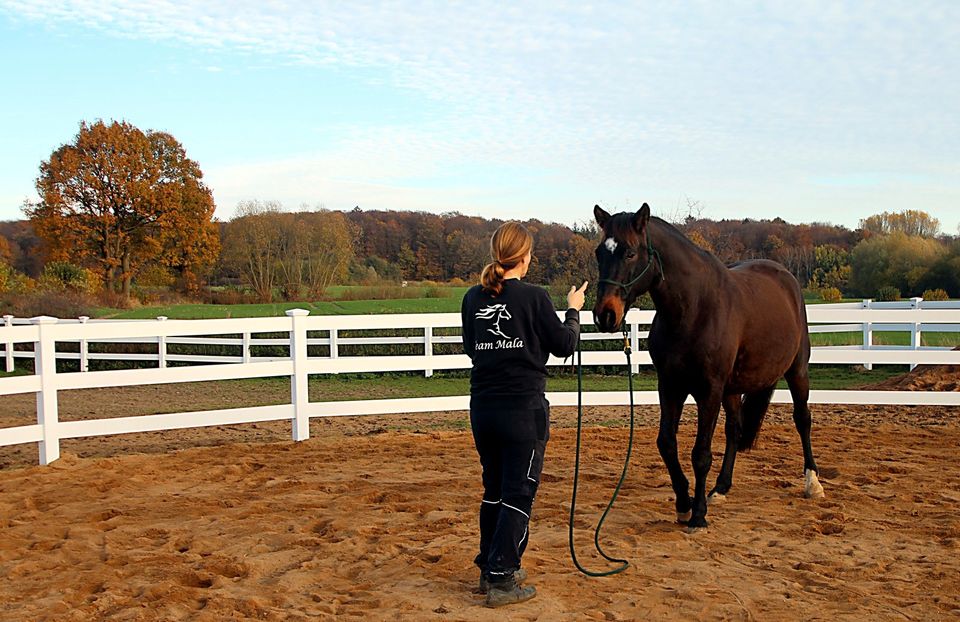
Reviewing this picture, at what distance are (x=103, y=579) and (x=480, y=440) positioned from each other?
6.77 feet

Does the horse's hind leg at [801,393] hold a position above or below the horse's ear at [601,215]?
below

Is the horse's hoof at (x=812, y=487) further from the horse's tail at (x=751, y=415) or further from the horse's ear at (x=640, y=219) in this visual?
the horse's ear at (x=640, y=219)

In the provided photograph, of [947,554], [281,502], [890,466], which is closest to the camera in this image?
[947,554]

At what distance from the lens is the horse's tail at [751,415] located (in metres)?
6.36

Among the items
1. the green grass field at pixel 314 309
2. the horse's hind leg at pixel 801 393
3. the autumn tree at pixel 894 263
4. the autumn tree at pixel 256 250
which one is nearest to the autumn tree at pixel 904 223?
the autumn tree at pixel 894 263

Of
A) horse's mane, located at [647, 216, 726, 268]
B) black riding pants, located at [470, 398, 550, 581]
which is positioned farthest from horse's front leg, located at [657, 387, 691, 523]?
black riding pants, located at [470, 398, 550, 581]

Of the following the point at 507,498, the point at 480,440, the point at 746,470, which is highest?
the point at 480,440

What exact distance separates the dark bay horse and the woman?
917mm

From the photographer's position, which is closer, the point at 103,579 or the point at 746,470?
the point at 103,579

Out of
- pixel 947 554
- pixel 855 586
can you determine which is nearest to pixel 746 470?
pixel 947 554

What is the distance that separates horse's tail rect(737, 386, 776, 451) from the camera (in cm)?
636

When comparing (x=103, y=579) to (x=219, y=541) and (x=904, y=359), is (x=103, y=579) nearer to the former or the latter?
(x=219, y=541)

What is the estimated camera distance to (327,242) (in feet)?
130

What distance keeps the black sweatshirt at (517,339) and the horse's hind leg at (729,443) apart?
2642 mm
